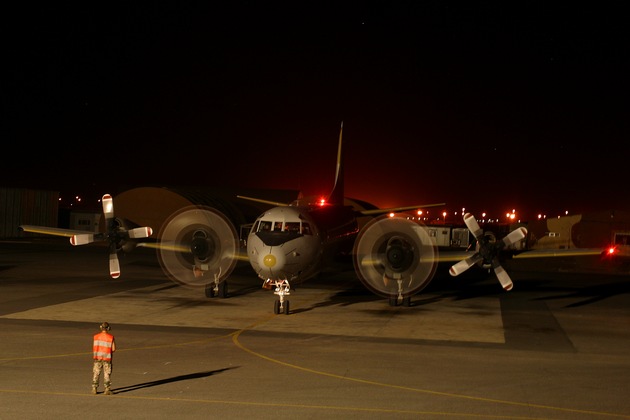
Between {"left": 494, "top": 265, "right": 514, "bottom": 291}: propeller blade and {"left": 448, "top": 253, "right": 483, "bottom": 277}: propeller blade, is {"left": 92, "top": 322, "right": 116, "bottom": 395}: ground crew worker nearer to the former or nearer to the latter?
{"left": 448, "top": 253, "right": 483, "bottom": 277}: propeller blade

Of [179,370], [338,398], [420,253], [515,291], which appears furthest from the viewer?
[515,291]

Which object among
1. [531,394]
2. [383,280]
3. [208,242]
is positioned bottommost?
[531,394]

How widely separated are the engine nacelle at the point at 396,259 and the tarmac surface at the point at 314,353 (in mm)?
835

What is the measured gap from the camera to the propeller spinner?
987 inches

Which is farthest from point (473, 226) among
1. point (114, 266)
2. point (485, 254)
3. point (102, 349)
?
point (102, 349)

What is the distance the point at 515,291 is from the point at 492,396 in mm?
19922

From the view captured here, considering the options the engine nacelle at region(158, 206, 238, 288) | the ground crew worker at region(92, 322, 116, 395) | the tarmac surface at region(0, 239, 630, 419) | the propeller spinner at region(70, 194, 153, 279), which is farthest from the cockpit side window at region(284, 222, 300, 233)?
the ground crew worker at region(92, 322, 116, 395)

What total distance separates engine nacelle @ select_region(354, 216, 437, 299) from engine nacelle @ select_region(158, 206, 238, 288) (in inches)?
211

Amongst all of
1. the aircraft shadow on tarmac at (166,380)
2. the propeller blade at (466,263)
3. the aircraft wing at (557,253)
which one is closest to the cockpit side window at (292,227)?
the propeller blade at (466,263)

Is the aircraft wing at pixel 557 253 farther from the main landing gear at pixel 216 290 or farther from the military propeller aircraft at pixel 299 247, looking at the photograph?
the main landing gear at pixel 216 290

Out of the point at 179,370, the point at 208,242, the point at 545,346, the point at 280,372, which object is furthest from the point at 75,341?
the point at 545,346

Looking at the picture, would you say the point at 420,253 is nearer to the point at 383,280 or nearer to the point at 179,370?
the point at 383,280

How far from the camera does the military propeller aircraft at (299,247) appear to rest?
75.4 feet

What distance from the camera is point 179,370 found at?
14094 mm
